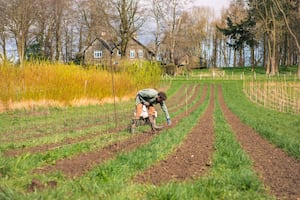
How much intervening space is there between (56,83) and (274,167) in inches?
620

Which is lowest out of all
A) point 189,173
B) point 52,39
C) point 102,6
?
point 189,173

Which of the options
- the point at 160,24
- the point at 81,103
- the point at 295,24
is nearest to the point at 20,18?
the point at 81,103

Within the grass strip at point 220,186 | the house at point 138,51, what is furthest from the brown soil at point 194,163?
the house at point 138,51

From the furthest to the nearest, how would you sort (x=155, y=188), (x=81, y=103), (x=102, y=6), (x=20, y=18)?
(x=102, y=6) → (x=20, y=18) → (x=81, y=103) → (x=155, y=188)

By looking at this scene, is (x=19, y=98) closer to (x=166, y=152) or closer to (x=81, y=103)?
(x=81, y=103)

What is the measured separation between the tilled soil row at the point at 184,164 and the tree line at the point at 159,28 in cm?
1315

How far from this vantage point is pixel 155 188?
5.10 metres

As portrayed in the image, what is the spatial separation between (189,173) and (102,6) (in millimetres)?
38546

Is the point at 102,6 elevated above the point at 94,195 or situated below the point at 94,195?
above

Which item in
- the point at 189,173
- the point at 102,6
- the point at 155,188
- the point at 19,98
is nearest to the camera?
the point at 155,188

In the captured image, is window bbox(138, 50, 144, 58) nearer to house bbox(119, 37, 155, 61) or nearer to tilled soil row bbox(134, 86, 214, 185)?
house bbox(119, 37, 155, 61)

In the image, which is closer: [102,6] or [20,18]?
[20,18]

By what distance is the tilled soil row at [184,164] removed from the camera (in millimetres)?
5980

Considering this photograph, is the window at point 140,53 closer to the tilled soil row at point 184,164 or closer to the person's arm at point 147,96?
the person's arm at point 147,96
